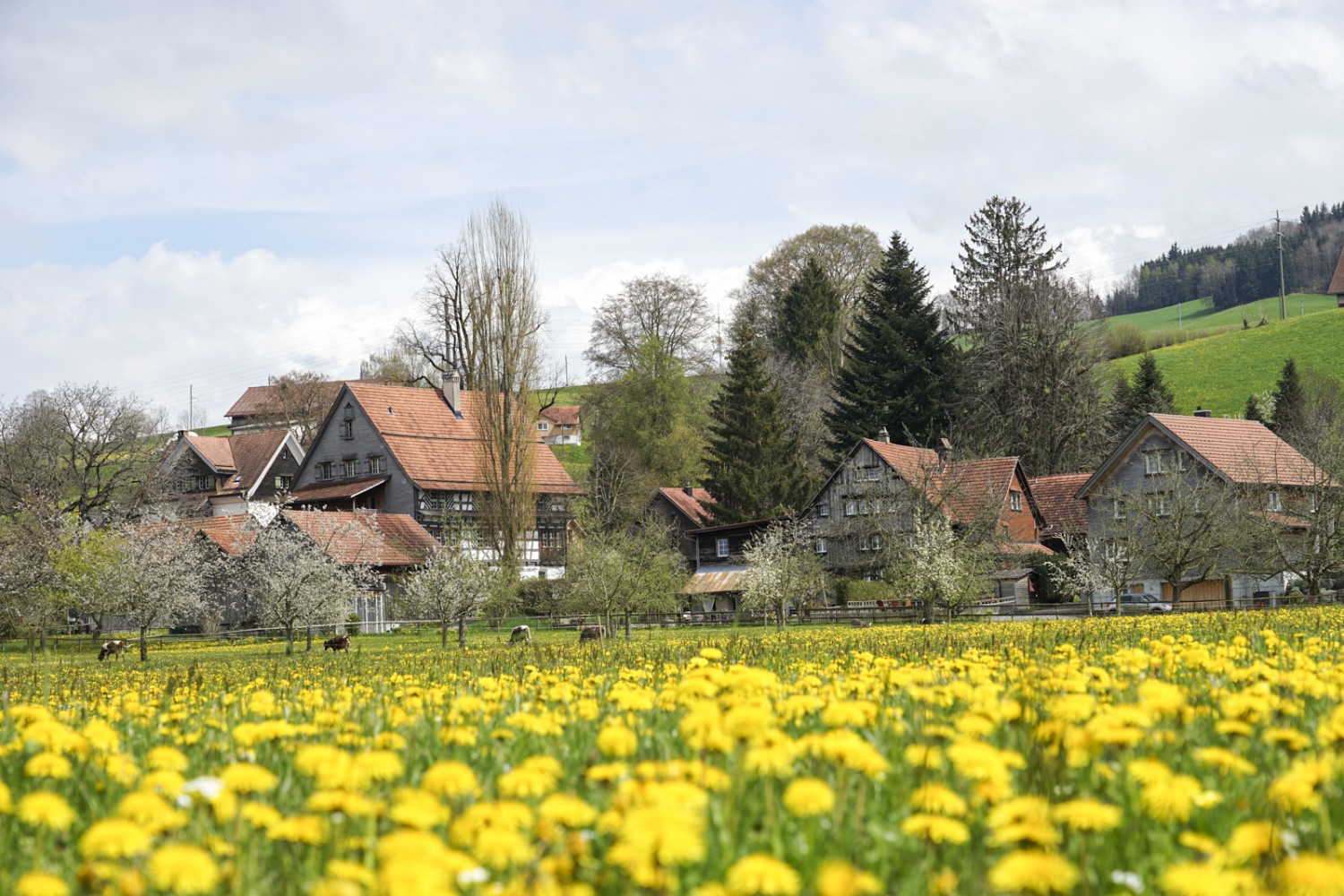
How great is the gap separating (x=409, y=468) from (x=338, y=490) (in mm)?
4378

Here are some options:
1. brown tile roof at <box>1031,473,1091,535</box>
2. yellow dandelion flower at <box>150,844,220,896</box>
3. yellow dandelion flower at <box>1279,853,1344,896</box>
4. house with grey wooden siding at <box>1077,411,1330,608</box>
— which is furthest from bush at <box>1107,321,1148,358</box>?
yellow dandelion flower at <box>150,844,220,896</box>

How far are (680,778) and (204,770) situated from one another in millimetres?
1929

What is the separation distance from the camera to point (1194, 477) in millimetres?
55312

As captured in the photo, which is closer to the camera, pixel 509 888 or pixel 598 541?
pixel 509 888

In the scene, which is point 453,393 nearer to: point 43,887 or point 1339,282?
point 43,887

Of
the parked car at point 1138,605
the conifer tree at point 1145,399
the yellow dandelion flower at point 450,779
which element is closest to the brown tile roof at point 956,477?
the parked car at point 1138,605

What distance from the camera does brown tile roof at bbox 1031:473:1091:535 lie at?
61781mm

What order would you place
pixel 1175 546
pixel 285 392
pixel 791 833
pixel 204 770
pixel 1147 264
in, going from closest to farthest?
pixel 791 833, pixel 204 770, pixel 1175 546, pixel 285 392, pixel 1147 264

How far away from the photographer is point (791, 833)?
317 centimetres

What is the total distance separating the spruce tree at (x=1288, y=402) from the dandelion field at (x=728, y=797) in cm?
7798

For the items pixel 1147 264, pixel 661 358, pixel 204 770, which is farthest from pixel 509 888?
pixel 1147 264

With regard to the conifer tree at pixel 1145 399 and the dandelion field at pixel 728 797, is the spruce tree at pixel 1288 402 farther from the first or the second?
the dandelion field at pixel 728 797

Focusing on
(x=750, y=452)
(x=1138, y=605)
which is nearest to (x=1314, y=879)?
(x=1138, y=605)

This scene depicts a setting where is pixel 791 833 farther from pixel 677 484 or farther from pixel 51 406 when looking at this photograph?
pixel 677 484
